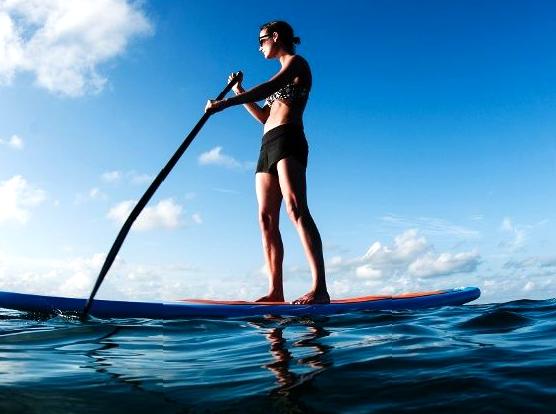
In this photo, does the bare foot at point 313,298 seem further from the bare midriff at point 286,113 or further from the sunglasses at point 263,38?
the sunglasses at point 263,38

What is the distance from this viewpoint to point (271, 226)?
4906 mm

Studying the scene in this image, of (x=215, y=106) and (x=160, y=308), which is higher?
(x=215, y=106)

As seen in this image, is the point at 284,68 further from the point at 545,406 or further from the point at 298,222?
the point at 545,406

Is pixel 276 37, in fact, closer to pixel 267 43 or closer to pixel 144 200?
pixel 267 43

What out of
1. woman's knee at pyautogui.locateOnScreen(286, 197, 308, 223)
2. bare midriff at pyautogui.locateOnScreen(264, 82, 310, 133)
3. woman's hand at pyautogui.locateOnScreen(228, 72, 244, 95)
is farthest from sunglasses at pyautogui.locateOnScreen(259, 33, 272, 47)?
woman's knee at pyautogui.locateOnScreen(286, 197, 308, 223)

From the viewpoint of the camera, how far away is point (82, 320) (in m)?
3.56

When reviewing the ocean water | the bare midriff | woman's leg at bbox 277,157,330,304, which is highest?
the bare midriff

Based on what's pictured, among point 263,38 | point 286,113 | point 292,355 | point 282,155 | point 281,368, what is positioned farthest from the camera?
point 263,38

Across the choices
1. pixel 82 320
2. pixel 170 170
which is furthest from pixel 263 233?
pixel 82 320

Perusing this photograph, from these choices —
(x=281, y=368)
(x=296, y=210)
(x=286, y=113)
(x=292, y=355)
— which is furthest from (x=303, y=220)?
(x=281, y=368)

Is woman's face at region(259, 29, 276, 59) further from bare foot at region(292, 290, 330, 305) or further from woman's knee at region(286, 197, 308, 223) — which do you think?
bare foot at region(292, 290, 330, 305)

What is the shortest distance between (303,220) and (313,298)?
0.68 meters

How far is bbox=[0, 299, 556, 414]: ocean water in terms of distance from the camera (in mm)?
1573

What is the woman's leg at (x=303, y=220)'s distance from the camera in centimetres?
425
